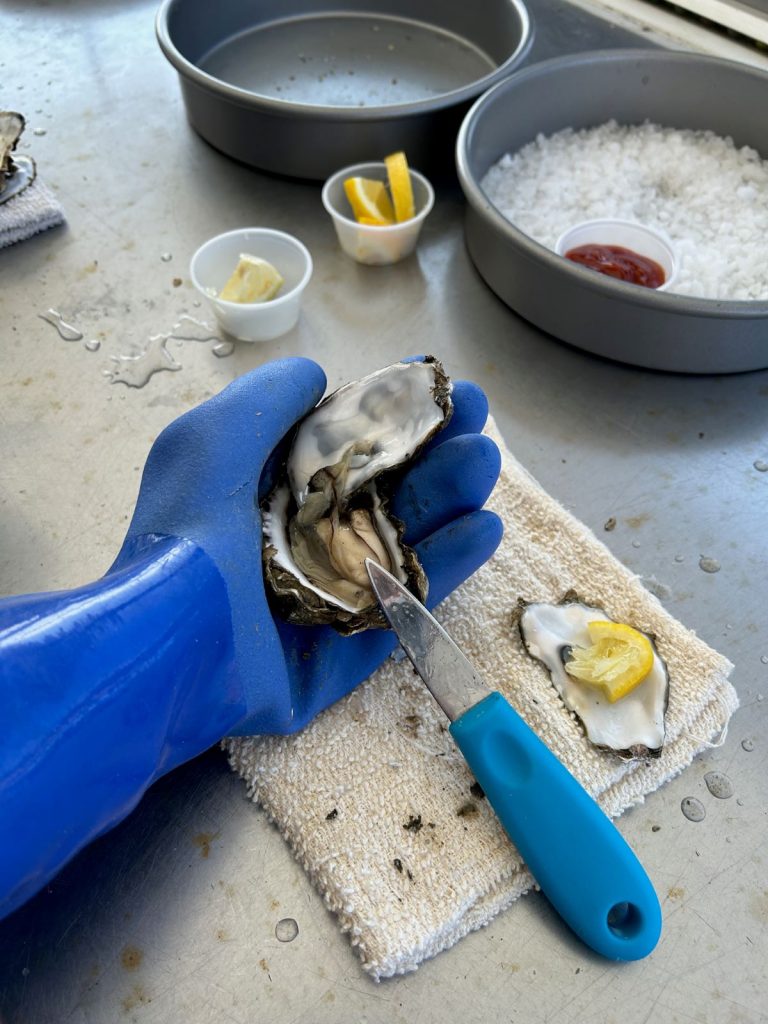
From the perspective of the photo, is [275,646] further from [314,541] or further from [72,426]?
[72,426]

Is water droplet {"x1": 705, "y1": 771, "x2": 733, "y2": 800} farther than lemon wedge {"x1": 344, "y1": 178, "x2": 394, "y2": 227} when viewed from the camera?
No

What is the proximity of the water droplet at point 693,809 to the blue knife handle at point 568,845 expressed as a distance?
110mm

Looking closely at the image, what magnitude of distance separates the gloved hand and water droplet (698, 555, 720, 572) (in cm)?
27

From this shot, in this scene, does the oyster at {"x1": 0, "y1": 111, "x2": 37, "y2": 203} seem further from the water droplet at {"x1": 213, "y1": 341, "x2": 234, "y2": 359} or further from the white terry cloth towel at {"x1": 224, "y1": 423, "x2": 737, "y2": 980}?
the white terry cloth towel at {"x1": 224, "y1": 423, "x2": 737, "y2": 980}

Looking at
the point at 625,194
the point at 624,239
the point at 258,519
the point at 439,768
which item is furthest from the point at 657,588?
the point at 625,194

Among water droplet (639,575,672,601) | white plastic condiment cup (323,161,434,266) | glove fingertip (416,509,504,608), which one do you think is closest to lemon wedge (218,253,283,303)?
white plastic condiment cup (323,161,434,266)

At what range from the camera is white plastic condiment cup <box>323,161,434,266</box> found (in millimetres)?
1098

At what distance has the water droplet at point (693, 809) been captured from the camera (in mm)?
694

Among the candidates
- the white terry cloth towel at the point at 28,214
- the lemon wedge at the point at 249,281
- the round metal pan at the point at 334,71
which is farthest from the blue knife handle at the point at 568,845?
the white terry cloth towel at the point at 28,214

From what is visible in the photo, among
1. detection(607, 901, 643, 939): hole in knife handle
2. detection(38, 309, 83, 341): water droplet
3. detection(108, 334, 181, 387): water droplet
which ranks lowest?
detection(607, 901, 643, 939): hole in knife handle

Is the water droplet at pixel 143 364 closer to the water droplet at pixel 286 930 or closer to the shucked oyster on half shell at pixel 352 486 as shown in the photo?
the shucked oyster on half shell at pixel 352 486

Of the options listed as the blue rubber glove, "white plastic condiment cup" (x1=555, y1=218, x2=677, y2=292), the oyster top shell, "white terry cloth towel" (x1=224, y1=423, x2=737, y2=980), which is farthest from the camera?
"white plastic condiment cup" (x1=555, y1=218, x2=677, y2=292)

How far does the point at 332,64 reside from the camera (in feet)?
4.58

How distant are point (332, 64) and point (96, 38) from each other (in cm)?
51
